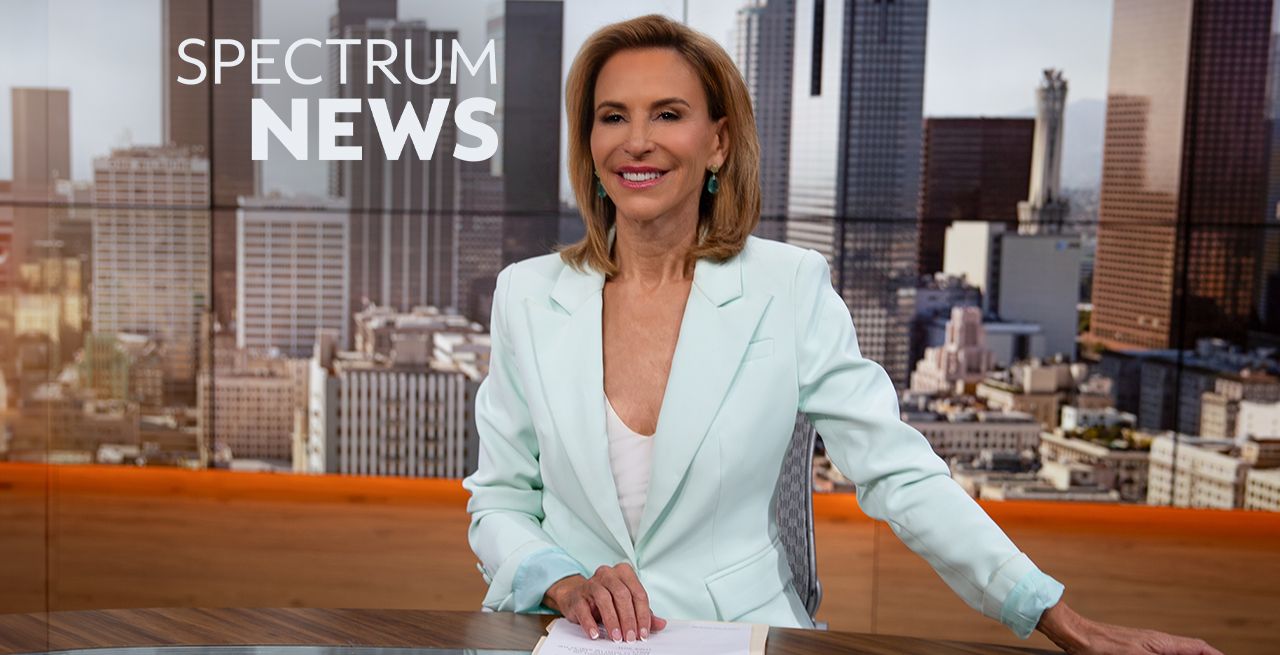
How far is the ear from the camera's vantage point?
1457 mm

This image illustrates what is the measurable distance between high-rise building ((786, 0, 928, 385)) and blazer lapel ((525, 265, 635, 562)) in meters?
2.27

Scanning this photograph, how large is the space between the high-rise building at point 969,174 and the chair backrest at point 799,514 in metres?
2.32

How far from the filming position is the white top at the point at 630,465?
1.38 m

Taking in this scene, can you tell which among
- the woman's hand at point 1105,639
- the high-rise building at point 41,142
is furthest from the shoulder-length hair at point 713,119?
the high-rise building at point 41,142

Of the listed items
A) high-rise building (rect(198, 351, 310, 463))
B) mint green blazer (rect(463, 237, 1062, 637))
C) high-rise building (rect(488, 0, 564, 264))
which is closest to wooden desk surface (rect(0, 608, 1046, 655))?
mint green blazer (rect(463, 237, 1062, 637))

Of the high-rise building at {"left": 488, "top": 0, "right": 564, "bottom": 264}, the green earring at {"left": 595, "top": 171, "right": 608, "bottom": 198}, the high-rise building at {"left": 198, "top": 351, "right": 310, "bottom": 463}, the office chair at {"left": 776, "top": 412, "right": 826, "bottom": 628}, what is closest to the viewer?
the office chair at {"left": 776, "top": 412, "right": 826, "bottom": 628}

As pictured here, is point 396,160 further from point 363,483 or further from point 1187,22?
point 1187,22

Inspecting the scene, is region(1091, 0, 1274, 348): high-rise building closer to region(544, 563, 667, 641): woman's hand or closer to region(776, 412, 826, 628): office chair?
region(776, 412, 826, 628): office chair

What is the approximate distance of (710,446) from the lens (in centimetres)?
134

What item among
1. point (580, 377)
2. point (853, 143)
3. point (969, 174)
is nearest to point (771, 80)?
point (853, 143)

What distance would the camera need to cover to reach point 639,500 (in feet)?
4.54

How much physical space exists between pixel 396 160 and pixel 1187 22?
8.10 feet

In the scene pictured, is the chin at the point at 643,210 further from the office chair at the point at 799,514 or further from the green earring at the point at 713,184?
the office chair at the point at 799,514

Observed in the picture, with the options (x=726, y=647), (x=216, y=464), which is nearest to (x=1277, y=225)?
(x=726, y=647)
